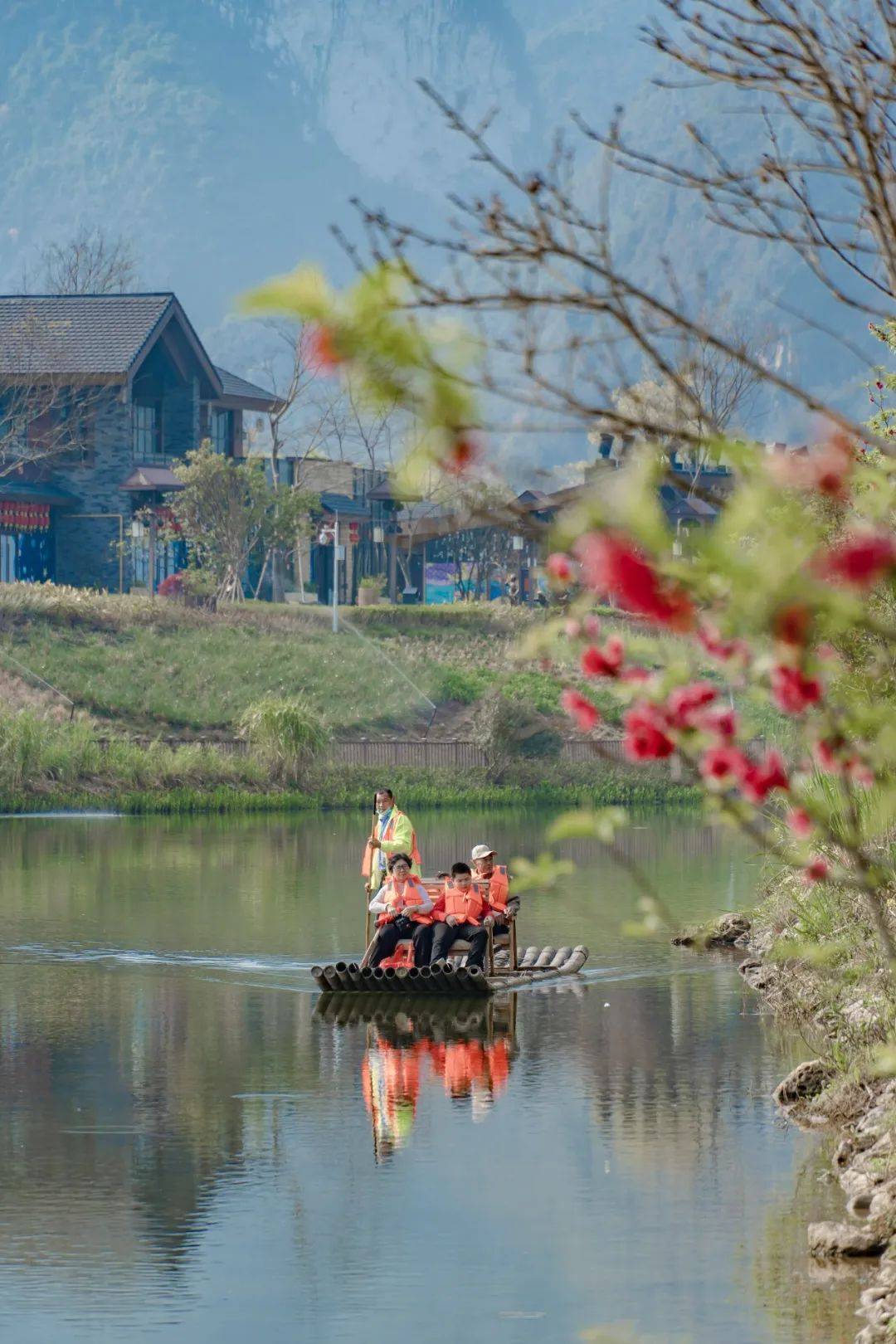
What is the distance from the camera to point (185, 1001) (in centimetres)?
2177

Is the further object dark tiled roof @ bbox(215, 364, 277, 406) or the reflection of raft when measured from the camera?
dark tiled roof @ bbox(215, 364, 277, 406)

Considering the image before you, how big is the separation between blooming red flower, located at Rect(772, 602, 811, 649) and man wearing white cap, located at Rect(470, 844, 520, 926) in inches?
664

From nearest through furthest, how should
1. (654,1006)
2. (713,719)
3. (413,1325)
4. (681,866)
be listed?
(713,719) → (413,1325) → (654,1006) → (681,866)

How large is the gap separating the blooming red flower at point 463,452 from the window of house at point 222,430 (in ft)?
228

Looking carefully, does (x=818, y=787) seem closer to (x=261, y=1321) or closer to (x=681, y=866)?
(x=261, y=1321)

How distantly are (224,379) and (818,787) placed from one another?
56771 millimetres

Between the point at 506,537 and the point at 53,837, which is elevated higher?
the point at 506,537

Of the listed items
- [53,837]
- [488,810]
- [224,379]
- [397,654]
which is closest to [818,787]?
[53,837]

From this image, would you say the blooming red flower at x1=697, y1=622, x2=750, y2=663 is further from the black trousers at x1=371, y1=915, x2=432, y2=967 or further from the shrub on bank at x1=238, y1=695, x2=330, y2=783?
the shrub on bank at x1=238, y1=695, x2=330, y2=783

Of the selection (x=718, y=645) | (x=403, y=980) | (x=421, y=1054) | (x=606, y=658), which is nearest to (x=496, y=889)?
(x=403, y=980)

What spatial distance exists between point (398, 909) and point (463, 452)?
52.6 feet

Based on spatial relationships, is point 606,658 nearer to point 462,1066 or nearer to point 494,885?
point 462,1066

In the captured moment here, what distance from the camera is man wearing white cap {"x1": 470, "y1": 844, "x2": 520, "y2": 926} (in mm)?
22125

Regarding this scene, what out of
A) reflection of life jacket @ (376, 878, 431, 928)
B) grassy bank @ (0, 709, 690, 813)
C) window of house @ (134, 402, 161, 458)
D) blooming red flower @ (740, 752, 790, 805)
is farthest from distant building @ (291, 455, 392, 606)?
Result: blooming red flower @ (740, 752, 790, 805)
